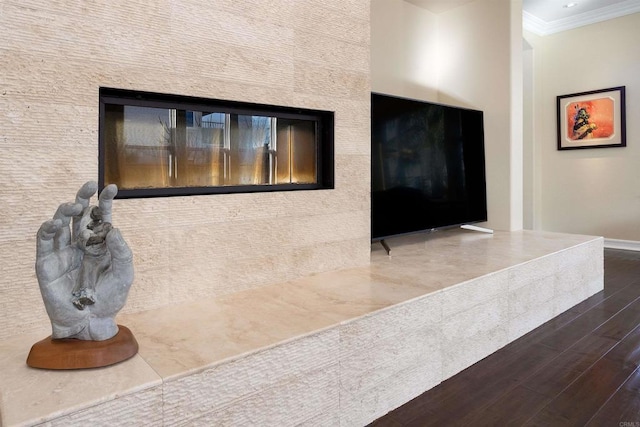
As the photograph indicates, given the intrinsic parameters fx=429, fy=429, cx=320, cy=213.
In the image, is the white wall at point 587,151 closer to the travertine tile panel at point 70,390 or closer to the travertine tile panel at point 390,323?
the travertine tile panel at point 390,323

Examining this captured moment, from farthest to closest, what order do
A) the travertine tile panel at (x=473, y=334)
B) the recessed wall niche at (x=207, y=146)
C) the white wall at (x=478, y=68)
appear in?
1. the white wall at (x=478, y=68)
2. the travertine tile panel at (x=473, y=334)
3. the recessed wall niche at (x=207, y=146)

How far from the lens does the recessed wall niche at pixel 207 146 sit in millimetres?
1614

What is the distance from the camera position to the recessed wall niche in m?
1.61

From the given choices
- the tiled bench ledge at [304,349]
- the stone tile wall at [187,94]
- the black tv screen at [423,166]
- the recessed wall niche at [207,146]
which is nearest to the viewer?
the tiled bench ledge at [304,349]

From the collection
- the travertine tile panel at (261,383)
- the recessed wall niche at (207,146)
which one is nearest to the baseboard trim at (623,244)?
the recessed wall niche at (207,146)

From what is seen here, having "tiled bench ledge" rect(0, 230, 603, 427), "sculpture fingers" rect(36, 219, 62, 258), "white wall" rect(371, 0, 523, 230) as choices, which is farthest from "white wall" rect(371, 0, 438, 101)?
"sculpture fingers" rect(36, 219, 62, 258)

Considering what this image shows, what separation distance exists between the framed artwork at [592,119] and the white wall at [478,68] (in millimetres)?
1666

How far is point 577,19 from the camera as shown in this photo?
4750 millimetres

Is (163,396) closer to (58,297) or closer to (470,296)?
(58,297)

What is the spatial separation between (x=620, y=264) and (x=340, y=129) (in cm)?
333

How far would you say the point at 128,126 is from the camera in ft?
5.37

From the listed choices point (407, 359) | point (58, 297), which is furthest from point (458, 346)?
point (58, 297)

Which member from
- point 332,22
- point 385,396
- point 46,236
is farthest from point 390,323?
point 332,22

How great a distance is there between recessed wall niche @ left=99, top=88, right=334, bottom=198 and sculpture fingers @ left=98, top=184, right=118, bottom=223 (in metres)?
0.41
